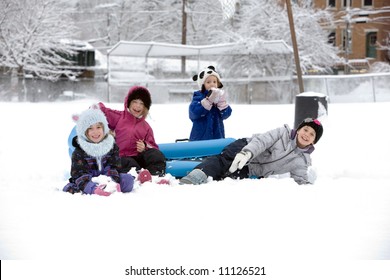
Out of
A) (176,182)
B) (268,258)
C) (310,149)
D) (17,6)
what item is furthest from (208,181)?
(17,6)

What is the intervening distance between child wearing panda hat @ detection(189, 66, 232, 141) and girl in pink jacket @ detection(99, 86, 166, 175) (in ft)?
1.91

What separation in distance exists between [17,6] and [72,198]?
73.8 ft

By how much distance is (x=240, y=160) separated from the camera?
4785mm

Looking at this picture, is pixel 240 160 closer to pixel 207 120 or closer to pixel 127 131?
pixel 127 131

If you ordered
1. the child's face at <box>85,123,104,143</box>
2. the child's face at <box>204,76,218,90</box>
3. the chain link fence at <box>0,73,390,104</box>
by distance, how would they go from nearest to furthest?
the child's face at <box>85,123,104,143</box>, the child's face at <box>204,76,218,90</box>, the chain link fence at <box>0,73,390,104</box>

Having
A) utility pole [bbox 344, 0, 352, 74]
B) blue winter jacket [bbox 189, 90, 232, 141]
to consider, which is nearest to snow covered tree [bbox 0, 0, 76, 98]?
utility pole [bbox 344, 0, 352, 74]

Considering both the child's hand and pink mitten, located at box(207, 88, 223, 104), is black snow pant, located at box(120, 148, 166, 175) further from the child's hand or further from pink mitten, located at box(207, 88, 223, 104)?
pink mitten, located at box(207, 88, 223, 104)

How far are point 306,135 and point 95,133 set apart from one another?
1.81m

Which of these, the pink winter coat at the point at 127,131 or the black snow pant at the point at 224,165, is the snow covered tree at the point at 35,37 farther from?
the black snow pant at the point at 224,165

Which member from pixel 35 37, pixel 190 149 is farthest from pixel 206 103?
pixel 35 37

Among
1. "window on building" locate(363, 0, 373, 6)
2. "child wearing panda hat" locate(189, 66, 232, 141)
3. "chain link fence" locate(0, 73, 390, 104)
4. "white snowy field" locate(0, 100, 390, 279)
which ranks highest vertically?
"window on building" locate(363, 0, 373, 6)

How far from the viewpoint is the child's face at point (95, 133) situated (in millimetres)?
4547

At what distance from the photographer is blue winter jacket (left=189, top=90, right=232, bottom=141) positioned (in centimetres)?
606

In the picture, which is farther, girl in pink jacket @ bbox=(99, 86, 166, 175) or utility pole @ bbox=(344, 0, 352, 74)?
utility pole @ bbox=(344, 0, 352, 74)
